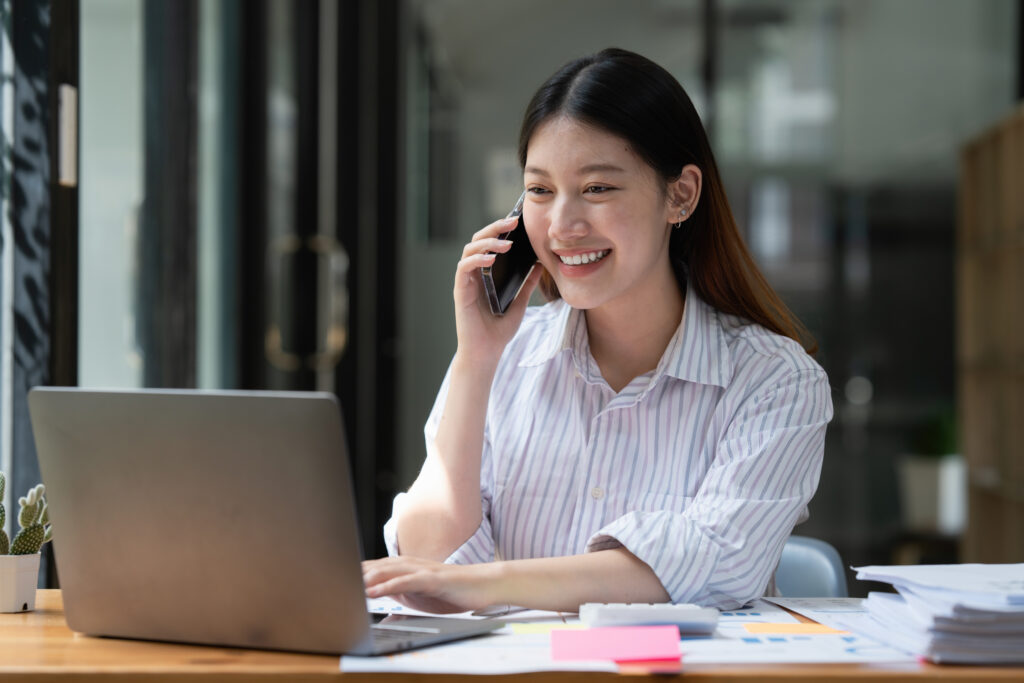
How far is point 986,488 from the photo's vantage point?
16.0ft

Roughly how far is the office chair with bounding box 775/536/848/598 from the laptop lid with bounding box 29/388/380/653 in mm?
914

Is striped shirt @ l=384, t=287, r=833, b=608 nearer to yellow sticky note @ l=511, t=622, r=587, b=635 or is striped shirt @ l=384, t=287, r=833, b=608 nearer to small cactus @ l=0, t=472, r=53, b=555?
yellow sticky note @ l=511, t=622, r=587, b=635

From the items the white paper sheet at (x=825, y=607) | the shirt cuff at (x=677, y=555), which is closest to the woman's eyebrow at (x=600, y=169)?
the shirt cuff at (x=677, y=555)

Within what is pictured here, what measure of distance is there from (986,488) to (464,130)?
105 inches

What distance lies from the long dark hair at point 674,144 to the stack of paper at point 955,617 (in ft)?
1.98

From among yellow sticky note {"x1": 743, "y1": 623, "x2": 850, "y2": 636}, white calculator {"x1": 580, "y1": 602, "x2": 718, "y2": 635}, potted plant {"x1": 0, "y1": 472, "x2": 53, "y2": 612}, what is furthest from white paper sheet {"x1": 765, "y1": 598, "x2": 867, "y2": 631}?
potted plant {"x1": 0, "y1": 472, "x2": 53, "y2": 612}

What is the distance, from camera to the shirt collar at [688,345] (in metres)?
1.65

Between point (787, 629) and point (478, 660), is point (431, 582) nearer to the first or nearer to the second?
point (478, 660)

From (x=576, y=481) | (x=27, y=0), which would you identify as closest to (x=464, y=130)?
(x=27, y=0)

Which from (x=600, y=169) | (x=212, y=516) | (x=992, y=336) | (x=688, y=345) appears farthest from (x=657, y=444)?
(x=992, y=336)

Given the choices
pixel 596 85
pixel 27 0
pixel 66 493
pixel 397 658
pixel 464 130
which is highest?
pixel 464 130

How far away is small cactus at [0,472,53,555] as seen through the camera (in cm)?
140

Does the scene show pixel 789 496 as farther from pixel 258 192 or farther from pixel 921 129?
pixel 921 129

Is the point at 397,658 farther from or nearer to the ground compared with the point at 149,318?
nearer to the ground
